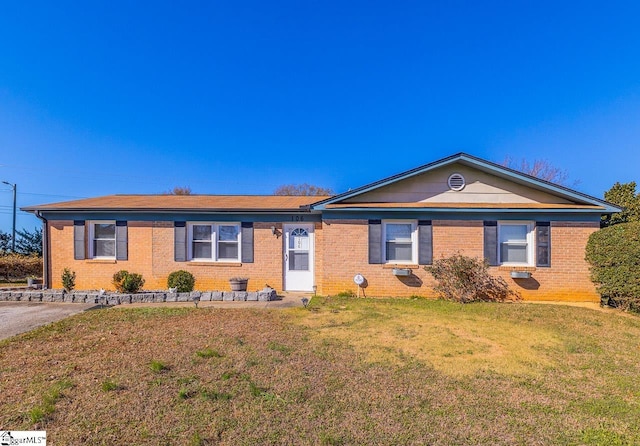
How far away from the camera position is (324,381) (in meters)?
4.21

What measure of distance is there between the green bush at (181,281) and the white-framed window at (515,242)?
10.1 m

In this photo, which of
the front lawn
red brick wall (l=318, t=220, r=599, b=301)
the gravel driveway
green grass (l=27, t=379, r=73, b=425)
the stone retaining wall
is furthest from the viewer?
red brick wall (l=318, t=220, r=599, b=301)

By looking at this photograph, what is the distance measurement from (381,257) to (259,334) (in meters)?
5.18

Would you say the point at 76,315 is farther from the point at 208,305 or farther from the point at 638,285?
the point at 638,285

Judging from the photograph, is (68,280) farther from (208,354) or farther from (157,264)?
(208,354)

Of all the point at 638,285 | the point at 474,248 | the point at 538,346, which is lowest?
the point at 538,346

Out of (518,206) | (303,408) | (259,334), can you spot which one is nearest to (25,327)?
(259,334)

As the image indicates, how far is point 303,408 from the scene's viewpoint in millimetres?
3545

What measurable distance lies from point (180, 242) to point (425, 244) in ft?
26.9

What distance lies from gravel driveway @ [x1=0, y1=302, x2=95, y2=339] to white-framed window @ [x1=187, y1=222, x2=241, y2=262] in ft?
11.0

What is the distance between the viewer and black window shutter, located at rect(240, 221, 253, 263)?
35.8 feet

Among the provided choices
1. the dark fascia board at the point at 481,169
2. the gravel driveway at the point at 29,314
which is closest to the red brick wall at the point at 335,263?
the dark fascia board at the point at 481,169

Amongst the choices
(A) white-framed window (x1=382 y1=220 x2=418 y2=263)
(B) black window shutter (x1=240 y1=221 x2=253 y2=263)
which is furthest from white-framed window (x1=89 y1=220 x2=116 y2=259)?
(A) white-framed window (x1=382 y1=220 x2=418 y2=263)

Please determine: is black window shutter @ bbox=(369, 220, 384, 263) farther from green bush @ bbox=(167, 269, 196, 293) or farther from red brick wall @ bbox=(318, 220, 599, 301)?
green bush @ bbox=(167, 269, 196, 293)
